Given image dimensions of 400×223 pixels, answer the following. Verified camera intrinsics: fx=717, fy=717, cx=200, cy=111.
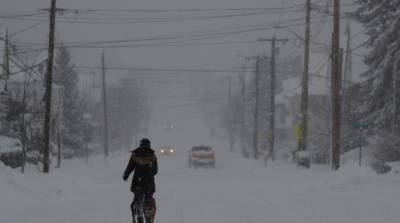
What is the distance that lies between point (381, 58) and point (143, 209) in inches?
1027

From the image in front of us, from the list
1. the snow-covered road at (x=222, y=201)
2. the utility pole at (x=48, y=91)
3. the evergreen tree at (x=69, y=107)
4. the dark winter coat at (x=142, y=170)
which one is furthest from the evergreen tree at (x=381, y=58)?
A: the evergreen tree at (x=69, y=107)

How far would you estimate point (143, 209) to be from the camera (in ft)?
47.6

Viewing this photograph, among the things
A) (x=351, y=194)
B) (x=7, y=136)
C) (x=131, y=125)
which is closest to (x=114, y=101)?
(x=131, y=125)

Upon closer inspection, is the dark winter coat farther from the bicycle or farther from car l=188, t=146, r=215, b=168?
car l=188, t=146, r=215, b=168

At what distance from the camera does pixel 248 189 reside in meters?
26.3

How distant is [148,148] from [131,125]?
333 ft

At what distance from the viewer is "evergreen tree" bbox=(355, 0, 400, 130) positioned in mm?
36062

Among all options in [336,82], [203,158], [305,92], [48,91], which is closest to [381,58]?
[305,92]

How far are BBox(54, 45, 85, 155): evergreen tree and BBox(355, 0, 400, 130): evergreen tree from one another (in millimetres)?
29686

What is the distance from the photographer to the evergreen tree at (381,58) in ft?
118

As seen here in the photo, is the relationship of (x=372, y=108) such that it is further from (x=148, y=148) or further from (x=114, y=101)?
(x=114, y=101)

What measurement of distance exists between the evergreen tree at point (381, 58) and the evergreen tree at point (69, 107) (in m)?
29.7

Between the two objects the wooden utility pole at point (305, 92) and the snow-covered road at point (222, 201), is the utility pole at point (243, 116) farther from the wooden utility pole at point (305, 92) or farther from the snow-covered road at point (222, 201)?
the snow-covered road at point (222, 201)

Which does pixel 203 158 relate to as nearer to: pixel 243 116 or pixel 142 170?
pixel 243 116
